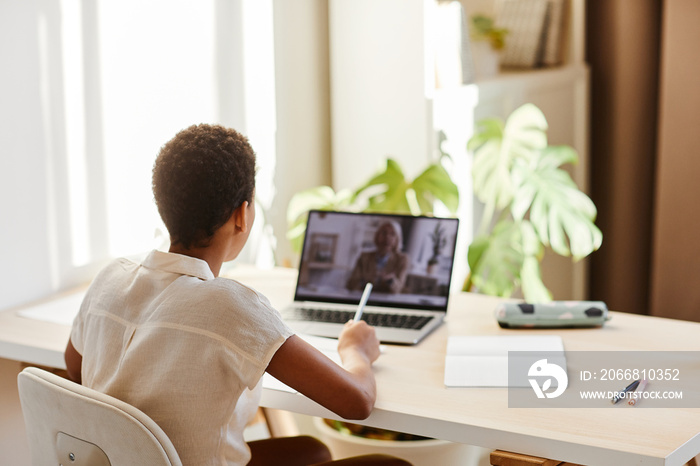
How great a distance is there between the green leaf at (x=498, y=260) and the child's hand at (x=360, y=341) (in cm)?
105

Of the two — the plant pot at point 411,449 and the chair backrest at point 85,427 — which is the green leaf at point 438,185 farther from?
the chair backrest at point 85,427

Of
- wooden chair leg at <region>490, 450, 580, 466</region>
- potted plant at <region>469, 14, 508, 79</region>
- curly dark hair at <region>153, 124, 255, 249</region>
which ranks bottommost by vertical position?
wooden chair leg at <region>490, 450, 580, 466</region>

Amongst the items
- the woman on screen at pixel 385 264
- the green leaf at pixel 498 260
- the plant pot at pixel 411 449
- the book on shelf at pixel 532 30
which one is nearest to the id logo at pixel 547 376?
the woman on screen at pixel 385 264

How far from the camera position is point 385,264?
6.01 ft

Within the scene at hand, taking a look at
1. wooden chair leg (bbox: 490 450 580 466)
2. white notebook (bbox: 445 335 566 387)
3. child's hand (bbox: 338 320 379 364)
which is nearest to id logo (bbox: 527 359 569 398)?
white notebook (bbox: 445 335 566 387)

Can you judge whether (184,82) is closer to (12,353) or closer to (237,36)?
(237,36)

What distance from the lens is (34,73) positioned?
189cm

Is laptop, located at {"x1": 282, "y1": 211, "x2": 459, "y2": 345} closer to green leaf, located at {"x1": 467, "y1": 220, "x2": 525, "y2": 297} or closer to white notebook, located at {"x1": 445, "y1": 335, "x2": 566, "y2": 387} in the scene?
white notebook, located at {"x1": 445, "y1": 335, "x2": 566, "y2": 387}

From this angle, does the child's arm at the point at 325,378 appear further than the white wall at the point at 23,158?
No

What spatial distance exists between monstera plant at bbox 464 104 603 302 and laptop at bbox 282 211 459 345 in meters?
0.75

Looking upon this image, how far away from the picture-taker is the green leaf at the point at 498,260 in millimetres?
2504

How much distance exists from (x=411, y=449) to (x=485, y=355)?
0.52 meters

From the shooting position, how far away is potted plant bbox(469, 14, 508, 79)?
3.05 meters

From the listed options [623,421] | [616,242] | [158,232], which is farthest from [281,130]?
[623,421]
